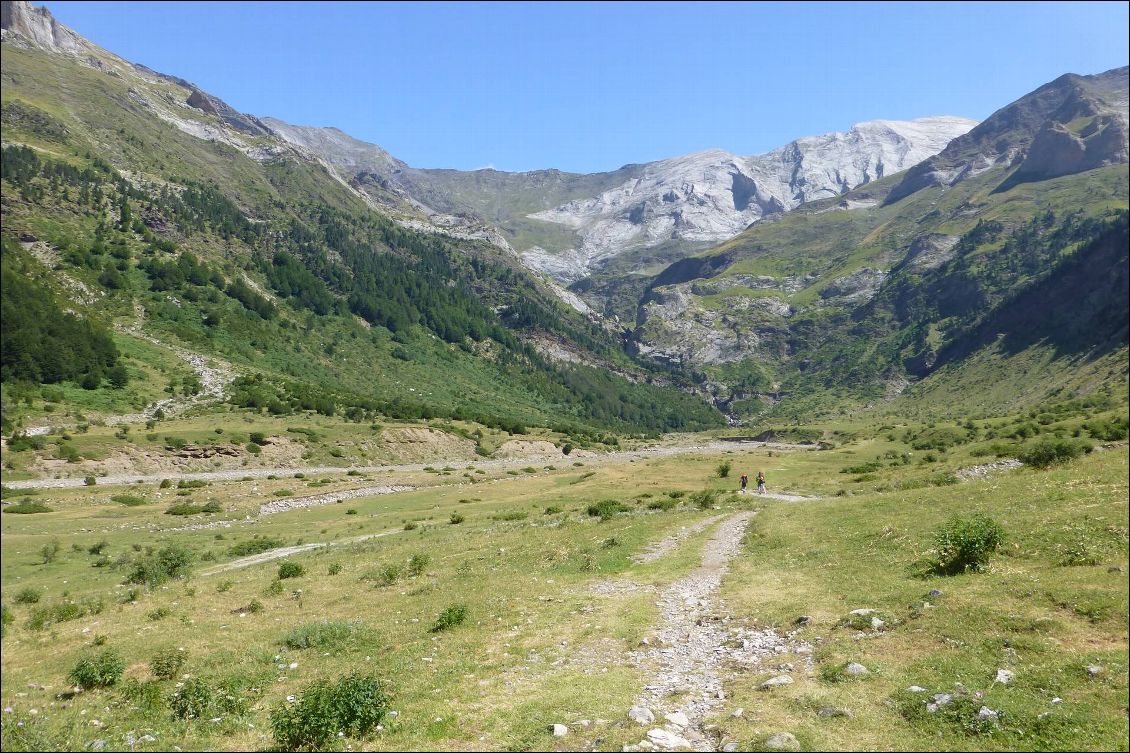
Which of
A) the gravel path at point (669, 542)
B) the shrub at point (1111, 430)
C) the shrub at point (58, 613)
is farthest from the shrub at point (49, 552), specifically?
the shrub at point (1111, 430)

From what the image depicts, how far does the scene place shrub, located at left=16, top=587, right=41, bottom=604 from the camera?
2522 cm

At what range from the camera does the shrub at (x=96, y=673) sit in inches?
592

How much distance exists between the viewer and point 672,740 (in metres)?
10.6

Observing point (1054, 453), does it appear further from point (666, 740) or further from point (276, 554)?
point (276, 554)

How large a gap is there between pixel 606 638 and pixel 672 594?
246 inches

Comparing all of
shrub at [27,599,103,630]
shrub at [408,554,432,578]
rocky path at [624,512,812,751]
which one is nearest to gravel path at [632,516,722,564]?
rocky path at [624,512,812,751]

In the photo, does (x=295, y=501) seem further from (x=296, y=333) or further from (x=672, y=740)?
(x=296, y=333)

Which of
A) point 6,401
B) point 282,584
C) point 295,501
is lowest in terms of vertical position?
point 295,501

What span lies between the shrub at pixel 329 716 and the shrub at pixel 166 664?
639 cm

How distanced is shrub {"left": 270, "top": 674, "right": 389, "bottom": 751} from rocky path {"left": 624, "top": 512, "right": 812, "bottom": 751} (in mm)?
5356

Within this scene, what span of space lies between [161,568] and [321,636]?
770 inches

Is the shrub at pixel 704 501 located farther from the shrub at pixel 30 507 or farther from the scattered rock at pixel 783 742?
the shrub at pixel 30 507

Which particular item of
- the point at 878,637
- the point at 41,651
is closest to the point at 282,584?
the point at 41,651

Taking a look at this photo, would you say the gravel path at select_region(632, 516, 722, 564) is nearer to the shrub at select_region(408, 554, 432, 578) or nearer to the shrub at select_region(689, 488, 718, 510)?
the shrub at select_region(689, 488, 718, 510)
